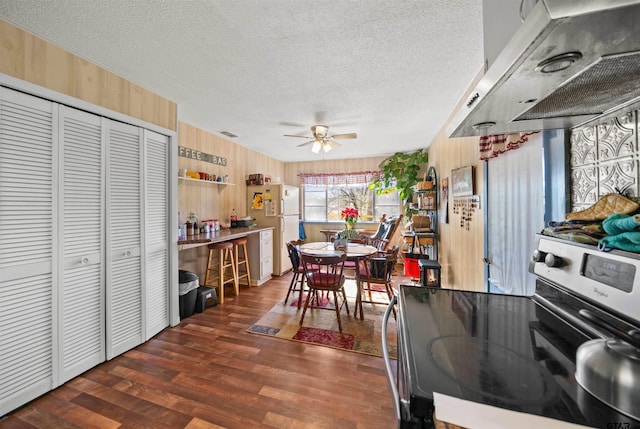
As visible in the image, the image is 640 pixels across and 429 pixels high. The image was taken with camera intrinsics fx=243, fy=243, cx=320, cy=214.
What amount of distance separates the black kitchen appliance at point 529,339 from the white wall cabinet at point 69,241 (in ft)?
7.75

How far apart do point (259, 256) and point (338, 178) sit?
2805 millimetres

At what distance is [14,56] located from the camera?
5.16ft

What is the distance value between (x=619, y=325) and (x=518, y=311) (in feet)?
1.12

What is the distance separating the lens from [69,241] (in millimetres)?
1844

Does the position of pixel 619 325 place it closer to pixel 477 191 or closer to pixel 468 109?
pixel 468 109

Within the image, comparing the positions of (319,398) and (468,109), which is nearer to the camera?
(468,109)

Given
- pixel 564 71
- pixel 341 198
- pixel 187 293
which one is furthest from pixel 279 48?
pixel 341 198

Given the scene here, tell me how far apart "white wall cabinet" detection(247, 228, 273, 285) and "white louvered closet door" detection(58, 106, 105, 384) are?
2.26 m

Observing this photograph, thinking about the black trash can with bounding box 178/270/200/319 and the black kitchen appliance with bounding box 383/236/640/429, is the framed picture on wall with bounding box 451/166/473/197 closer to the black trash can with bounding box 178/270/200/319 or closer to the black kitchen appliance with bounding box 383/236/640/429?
the black kitchen appliance with bounding box 383/236/640/429

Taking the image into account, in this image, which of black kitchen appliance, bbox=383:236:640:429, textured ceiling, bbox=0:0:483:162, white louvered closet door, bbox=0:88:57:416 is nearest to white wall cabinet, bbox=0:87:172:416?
white louvered closet door, bbox=0:88:57:416

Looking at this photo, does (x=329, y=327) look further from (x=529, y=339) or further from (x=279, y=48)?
(x=279, y=48)

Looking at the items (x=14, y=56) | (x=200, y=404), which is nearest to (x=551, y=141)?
(x=200, y=404)

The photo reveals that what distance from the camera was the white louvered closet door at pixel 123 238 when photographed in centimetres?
210

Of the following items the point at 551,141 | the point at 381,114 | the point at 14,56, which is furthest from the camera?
the point at 381,114
